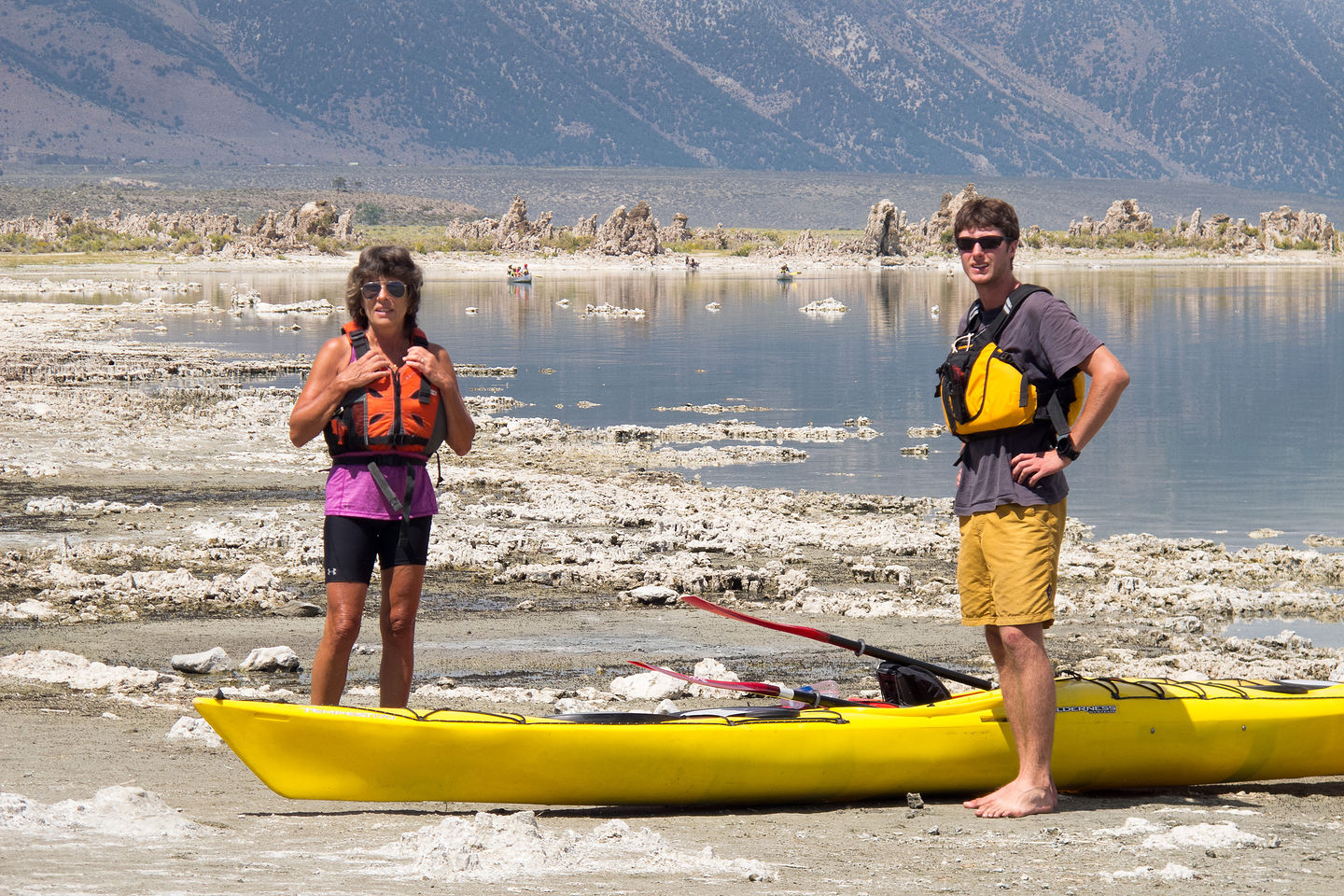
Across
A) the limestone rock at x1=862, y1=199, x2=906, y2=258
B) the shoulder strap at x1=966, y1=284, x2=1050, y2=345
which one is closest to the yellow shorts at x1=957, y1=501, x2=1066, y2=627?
the shoulder strap at x1=966, y1=284, x2=1050, y2=345

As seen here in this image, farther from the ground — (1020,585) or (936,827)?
(1020,585)

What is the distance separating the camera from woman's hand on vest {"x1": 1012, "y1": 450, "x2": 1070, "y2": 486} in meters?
5.69

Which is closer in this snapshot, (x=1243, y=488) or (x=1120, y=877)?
(x=1120, y=877)

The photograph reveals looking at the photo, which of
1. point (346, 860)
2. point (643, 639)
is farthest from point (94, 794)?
point (643, 639)

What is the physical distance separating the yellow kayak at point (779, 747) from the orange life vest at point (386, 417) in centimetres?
95

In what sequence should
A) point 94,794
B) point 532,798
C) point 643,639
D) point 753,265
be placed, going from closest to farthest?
point 94,794 → point 532,798 → point 643,639 → point 753,265

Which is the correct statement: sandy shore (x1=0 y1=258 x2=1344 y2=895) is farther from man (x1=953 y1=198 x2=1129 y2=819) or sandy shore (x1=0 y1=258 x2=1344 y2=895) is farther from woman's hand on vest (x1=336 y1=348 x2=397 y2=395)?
woman's hand on vest (x1=336 y1=348 x2=397 y2=395)

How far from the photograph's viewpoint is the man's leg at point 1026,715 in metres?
5.88

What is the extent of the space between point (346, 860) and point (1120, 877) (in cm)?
247

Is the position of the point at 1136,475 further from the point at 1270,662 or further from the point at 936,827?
the point at 936,827

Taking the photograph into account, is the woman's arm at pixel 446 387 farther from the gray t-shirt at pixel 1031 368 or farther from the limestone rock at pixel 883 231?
the limestone rock at pixel 883 231

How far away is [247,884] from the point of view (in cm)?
479

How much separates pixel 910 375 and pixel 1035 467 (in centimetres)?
2386

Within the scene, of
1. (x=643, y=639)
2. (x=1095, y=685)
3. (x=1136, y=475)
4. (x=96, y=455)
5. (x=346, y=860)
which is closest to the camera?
(x=346, y=860)
